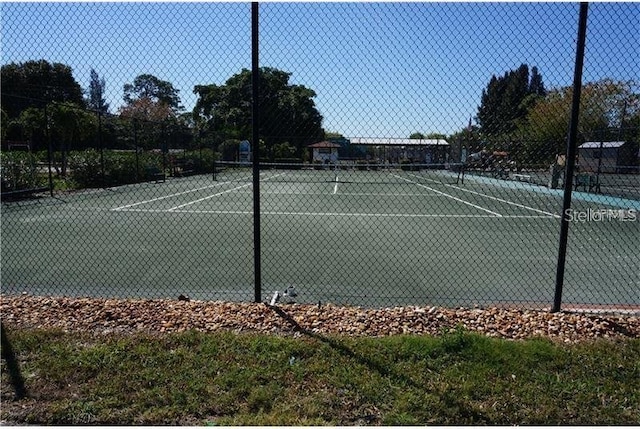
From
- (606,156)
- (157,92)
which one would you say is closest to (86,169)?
(606,156)

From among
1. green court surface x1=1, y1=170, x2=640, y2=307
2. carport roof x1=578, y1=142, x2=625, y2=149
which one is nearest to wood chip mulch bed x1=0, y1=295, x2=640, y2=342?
green court surface x1=1, y1=170, x2=640, y2=307

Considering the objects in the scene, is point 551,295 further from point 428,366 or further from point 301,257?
point 301,257

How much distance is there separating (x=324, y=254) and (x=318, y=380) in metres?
4.74

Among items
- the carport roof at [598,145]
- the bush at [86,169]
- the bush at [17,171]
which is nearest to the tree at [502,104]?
the carport roof at [598,145]

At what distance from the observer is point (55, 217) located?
485 inches

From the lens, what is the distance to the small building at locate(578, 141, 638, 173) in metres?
18.1

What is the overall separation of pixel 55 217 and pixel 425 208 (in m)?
11.2

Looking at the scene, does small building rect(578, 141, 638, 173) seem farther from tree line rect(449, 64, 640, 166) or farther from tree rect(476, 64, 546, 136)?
tree rect(476, 64, 546, 136)

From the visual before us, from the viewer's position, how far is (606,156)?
63.7ft

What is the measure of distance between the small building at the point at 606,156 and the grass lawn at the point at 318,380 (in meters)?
16.5

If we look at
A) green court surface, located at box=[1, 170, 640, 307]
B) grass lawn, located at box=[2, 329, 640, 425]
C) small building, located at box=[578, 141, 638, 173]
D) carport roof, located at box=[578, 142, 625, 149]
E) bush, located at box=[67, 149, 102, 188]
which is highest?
carport roof, located at box=[578, 142, 625, 149]

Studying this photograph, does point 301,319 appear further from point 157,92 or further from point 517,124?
point 157,92

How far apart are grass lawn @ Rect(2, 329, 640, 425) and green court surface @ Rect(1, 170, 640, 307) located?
1.55m

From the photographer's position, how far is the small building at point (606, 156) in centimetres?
1812
